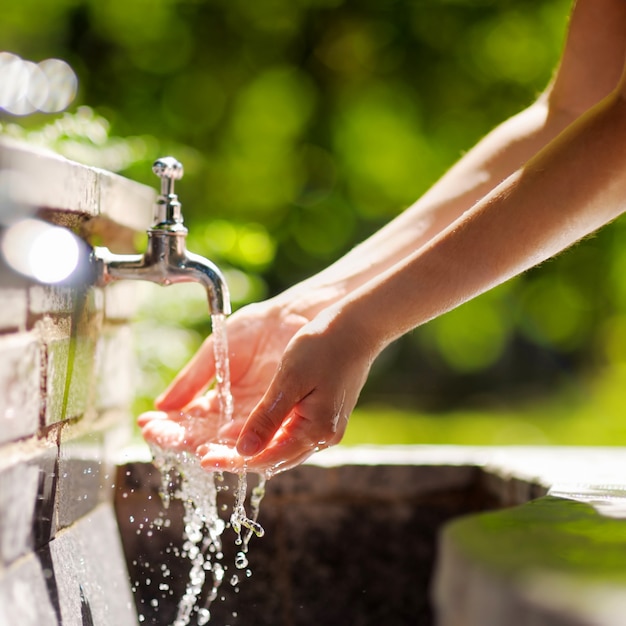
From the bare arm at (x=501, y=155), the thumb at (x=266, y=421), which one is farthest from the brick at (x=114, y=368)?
the thumb at (x=266, y=421)

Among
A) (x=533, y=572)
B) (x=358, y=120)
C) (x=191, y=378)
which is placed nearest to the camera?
(x=533, y=572)

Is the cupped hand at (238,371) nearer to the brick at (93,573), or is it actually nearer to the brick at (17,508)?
the brick at (93,573)

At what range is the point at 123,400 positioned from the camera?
1716mm

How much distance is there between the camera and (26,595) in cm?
100

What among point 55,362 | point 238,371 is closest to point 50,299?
point 55,362

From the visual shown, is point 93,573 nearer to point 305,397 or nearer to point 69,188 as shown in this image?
point 305,397

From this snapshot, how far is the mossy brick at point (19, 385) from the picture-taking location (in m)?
0.98

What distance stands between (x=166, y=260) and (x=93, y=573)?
1.65ft

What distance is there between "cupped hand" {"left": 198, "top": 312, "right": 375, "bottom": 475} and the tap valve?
0.35 m


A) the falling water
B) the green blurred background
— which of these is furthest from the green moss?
the green blurred background

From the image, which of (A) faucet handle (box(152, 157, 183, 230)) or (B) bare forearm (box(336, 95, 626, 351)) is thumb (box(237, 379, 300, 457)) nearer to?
(B) bare forearm (box(336, 95, 626, 351))

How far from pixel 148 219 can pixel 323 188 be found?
14.3 feet

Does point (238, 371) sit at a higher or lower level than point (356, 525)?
higher

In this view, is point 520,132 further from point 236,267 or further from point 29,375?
point 236,267
